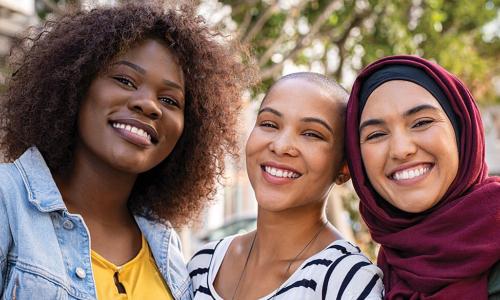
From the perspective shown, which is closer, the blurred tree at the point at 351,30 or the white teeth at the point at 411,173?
the white teeth at the point at 411,173

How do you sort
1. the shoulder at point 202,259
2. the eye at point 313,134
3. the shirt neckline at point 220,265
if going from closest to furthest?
the shirt neckline at point 220,265 < the eye at point 313,134 < the shoulder at point 202,259

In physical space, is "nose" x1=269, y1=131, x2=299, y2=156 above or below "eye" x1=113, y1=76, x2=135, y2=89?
below

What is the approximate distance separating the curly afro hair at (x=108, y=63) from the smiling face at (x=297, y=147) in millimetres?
435

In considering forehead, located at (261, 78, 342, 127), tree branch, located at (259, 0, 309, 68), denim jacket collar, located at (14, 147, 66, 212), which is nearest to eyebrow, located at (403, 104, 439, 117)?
forehead, located at (261, 78, 342, 127)

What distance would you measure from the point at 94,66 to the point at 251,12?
5.75m

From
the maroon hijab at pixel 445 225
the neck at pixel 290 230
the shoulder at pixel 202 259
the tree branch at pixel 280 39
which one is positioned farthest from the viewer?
the tree branch at pixel 280 39

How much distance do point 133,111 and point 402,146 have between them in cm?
113

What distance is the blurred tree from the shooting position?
8367 millimetres

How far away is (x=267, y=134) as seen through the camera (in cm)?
298

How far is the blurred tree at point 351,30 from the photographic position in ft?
27.5

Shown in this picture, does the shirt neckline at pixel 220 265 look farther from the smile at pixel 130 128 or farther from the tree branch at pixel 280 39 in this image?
the tree branch at pixel 280 39

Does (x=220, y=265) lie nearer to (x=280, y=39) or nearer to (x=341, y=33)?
(x=280, y=39)

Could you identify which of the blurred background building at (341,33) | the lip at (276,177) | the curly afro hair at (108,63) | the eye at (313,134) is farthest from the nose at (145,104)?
the blurred background building at (341,33)

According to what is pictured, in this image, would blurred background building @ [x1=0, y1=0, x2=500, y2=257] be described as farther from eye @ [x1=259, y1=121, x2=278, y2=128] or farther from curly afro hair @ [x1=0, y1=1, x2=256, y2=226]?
eye @ [x1=259, y1=121, x2=278, y2=128]
